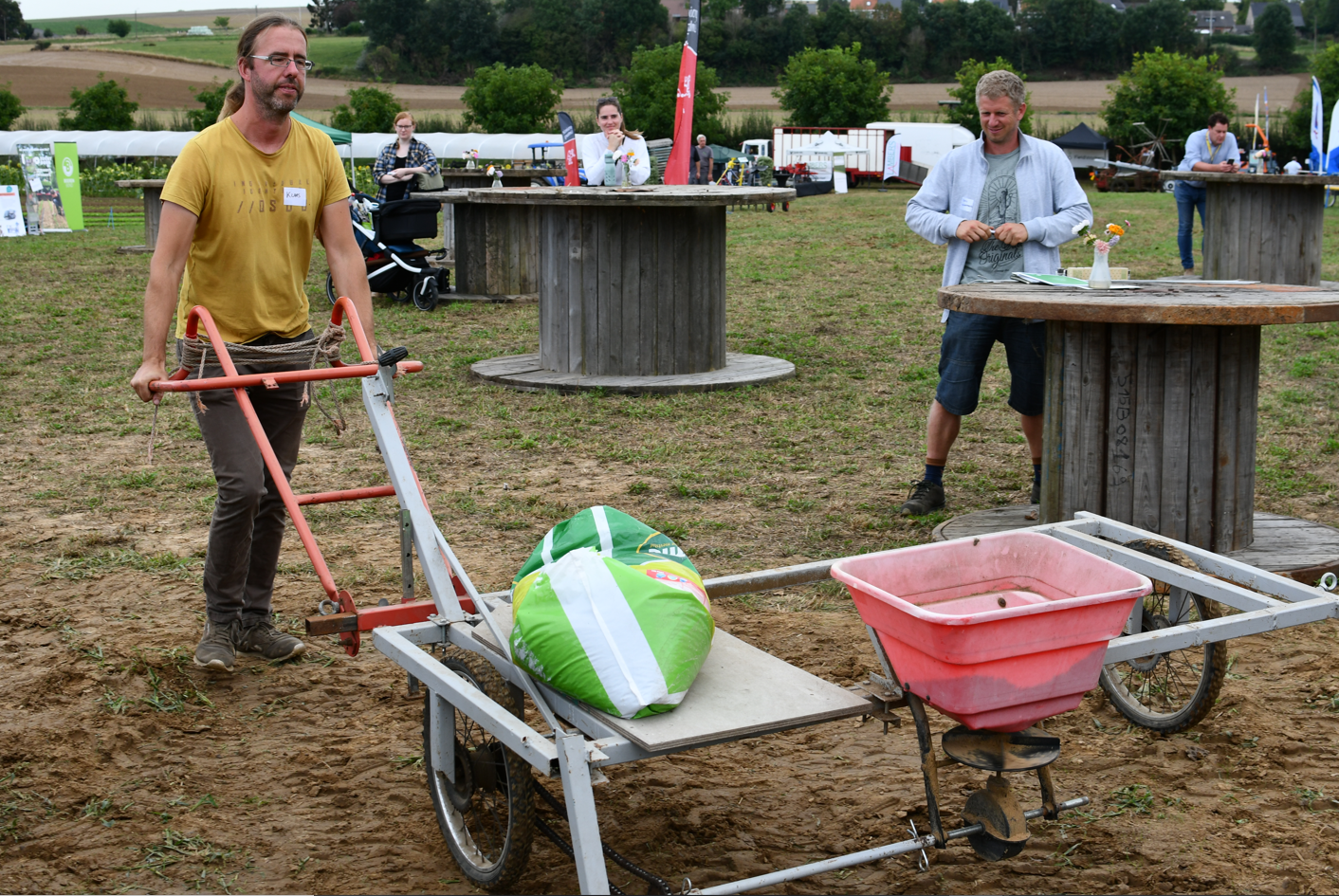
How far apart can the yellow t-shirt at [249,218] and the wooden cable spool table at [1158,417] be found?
7.35ft

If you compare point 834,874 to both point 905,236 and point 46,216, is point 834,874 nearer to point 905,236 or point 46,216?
point 905,236

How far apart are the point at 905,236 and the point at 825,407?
12.8 metres

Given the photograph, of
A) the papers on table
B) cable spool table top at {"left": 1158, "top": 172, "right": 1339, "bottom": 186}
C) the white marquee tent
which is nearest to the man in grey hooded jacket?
the papers on table

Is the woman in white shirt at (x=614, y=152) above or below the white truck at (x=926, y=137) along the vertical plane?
below

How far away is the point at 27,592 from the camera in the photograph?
4902 millimetres

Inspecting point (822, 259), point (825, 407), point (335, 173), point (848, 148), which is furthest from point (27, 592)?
point (848, 148)

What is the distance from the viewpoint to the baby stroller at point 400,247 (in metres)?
12.2

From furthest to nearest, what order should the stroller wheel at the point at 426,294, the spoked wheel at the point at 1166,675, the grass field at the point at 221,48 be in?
the grass field at the point at 221,48 → the stroller wheel at the point at 426,294 → the spoked wheel at the point at 1166,675

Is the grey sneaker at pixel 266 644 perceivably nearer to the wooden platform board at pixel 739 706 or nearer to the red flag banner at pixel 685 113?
the wooden platform board at pixel 739 706

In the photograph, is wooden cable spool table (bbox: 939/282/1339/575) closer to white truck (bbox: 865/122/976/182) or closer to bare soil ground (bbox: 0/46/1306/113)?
white truck (bbox: 865/122/976/182)

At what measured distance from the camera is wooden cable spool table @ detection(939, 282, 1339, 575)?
455cm

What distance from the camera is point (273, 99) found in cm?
369

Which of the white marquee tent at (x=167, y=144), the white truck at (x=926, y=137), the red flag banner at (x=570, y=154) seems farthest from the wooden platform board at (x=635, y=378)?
the white truck at (x=926, y=137)

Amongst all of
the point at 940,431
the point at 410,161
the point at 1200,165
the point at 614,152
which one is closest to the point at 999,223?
the point at 940,431
